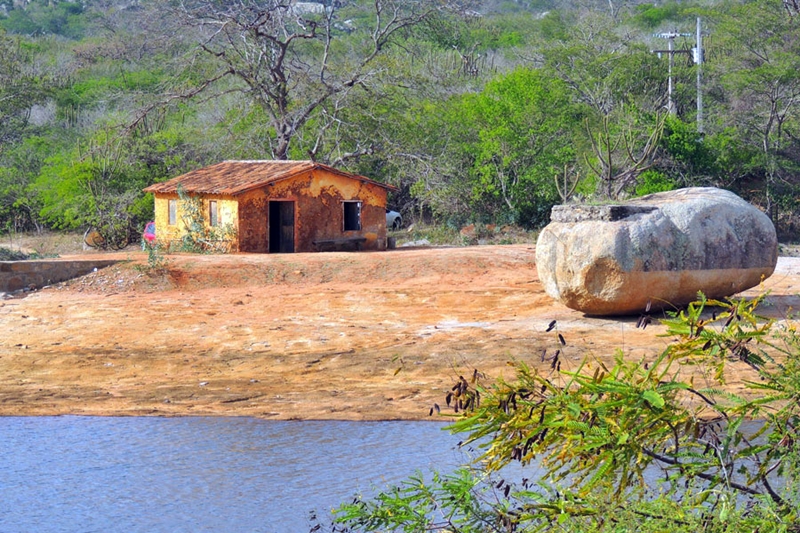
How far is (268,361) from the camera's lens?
1469 cm

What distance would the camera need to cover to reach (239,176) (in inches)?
1084

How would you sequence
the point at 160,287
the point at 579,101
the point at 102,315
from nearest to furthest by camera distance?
the point at 102,315 < the point at 160,287 < the point at 579,101

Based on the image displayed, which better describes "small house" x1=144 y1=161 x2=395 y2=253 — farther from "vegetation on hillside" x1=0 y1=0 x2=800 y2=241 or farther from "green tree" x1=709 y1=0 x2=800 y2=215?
"green tree" x1=709 y1=0 x2=800 y2=215

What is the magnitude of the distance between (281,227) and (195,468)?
54.1 feet

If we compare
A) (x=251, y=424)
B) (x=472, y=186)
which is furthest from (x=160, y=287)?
(x=472, y=186)

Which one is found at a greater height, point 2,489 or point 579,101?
point 579,101

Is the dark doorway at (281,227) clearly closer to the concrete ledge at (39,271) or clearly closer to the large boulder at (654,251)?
the concrete ledge at (39,271)

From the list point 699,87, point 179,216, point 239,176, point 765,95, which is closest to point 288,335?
point 239,176

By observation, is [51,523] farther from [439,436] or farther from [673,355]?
[673,355]

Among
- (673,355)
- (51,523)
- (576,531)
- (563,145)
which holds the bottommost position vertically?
(51,523)

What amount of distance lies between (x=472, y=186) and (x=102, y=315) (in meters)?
18.9

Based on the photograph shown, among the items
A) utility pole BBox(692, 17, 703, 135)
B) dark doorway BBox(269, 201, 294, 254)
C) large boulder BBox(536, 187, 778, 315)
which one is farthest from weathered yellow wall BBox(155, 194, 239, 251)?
utility pole BBox(692, 17, 703, 135)

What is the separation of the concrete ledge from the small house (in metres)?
4.65

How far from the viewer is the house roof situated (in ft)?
85.4
